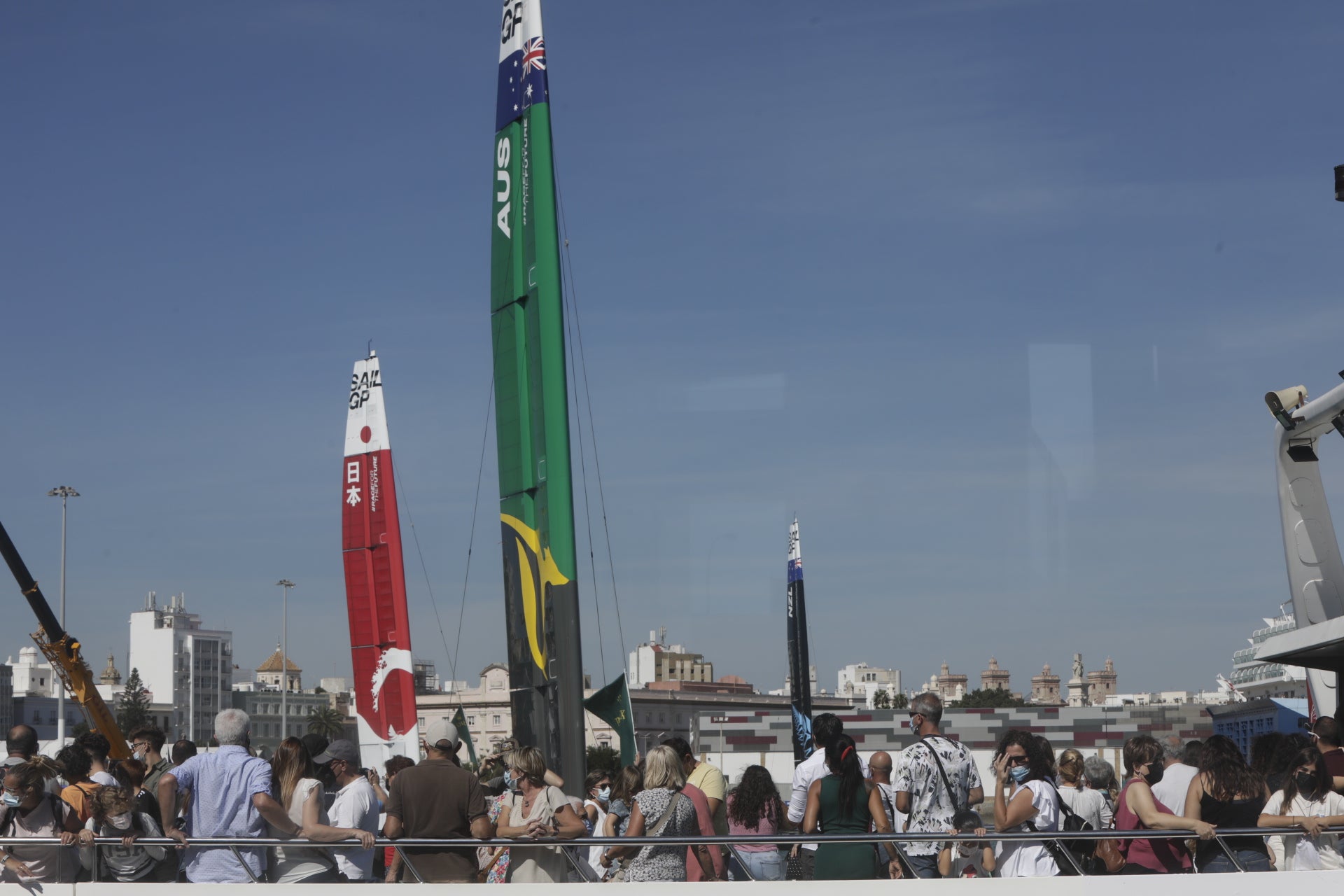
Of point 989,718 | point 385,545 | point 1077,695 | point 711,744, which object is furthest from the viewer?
point 1077,695

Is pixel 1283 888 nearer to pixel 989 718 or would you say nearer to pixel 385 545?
pixel 385 545

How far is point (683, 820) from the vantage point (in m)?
6.45

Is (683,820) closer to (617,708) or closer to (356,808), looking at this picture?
(356,808)

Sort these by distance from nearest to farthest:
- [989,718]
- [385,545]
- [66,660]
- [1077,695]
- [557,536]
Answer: [557,536]
[385,545]
[66,660]
[989,718]
[1077,695]

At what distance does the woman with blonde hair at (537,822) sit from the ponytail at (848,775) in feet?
3.67

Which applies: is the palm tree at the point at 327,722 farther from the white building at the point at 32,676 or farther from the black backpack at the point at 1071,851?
the black backpack at the point at 1071,851

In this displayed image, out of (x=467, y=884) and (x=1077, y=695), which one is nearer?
Answer: (x=467, y=884)

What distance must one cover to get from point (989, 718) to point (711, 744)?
15402mm

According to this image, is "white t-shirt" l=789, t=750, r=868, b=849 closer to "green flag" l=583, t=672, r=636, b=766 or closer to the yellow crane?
"green flag" l=583, t=672, r=636, b=766

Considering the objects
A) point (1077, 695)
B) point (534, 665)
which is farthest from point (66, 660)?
point (1077, 695)

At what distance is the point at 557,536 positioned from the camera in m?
11.1

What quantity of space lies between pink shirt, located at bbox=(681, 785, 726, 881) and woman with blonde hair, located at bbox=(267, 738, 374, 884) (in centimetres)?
133

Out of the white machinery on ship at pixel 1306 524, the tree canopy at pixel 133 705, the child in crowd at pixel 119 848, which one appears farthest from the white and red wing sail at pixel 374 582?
the tree canopy at pixel 133 705

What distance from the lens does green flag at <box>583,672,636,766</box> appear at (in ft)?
38.0
